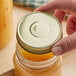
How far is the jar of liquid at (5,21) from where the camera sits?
0.59 meters

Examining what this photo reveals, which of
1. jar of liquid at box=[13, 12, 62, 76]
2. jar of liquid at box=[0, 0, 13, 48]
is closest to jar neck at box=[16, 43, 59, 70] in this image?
jar of liquid at box=[13, 12, 62, 76]

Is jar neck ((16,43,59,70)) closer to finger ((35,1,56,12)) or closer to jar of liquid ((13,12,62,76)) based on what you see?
jar of liquid ((13,12,62,76))

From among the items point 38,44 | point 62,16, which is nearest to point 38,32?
point 38,44

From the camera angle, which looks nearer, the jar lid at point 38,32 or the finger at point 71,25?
the jar lid at point 38,32

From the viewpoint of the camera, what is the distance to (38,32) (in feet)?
1.69

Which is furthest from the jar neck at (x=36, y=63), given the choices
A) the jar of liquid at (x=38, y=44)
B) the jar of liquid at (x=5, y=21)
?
the jar of liquid at (x=5, y=21)

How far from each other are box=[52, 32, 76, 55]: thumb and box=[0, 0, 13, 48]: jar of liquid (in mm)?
157

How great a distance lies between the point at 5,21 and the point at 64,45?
0.17m

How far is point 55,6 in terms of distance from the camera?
0.60 meters

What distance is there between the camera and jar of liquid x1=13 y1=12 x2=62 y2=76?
0.50 metres

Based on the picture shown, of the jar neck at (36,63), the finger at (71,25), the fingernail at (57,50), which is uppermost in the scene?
the fingernail at (57,50)

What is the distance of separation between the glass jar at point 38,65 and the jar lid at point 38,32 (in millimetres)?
26

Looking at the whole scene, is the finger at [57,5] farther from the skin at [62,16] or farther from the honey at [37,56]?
the honey at [37,56]

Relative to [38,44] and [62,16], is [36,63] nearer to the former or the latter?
[38,44]
